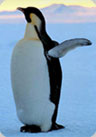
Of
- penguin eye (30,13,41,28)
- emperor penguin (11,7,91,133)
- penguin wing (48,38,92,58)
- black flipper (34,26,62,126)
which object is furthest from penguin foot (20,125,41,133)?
penguin eye (30,13,41,28)

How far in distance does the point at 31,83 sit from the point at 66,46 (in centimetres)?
20

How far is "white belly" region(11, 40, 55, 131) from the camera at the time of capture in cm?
202

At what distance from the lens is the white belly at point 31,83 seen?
202 centimetres

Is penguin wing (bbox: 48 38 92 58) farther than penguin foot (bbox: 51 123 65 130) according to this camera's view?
No

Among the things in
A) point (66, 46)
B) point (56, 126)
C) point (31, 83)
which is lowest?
Answer: point (56, 126)

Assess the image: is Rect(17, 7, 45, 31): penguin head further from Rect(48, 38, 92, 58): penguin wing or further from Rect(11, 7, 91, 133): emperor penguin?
Rect(48, 38, 92, 58): penguin wing

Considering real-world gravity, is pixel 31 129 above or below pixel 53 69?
below

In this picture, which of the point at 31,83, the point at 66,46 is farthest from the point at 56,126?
the point at 66,46

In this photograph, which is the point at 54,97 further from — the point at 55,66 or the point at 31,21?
the point at 31,21

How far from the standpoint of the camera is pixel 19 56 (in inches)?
80.1

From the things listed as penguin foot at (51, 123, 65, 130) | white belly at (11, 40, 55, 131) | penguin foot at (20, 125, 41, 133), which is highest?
white belly at (11, 40, 55, 131)

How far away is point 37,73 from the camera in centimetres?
202

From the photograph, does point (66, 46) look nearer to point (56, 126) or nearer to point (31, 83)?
point (31, 83)

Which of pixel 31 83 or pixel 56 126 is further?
pixel 56 126
